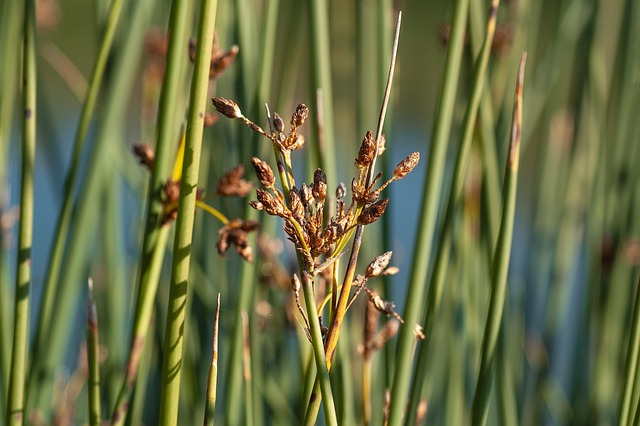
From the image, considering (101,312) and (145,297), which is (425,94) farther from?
(145,297)

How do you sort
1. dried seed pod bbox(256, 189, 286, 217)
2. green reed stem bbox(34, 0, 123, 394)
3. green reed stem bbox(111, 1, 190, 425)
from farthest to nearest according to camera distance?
green reed stem bbox(34, 0, 123, 394) → green reed stem bbox(111, 1, 190, 425) → dried seed pod bbox(256, 189, 286, 217)

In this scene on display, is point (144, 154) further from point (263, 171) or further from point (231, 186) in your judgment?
point (263, 171)

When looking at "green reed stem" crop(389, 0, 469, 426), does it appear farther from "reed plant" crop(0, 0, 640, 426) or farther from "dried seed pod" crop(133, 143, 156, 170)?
"dried seed pod" crop(133, 143, 156, 170)

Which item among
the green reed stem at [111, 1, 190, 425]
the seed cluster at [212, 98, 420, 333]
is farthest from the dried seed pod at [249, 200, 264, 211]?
the green reed stem at [111, 1, 190, 425]

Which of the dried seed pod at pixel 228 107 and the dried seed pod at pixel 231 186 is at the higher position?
the dried seed pod at pixel 228 107

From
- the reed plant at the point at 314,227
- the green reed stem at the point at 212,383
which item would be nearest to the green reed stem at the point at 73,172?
the reed plant at the point at 314,227

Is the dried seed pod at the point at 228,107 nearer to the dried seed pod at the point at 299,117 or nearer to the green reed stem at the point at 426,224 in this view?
the dried seed pod at the point at 299,117

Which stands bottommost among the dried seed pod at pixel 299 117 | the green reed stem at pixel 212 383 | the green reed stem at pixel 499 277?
the green reed stem at pixel 212 383
